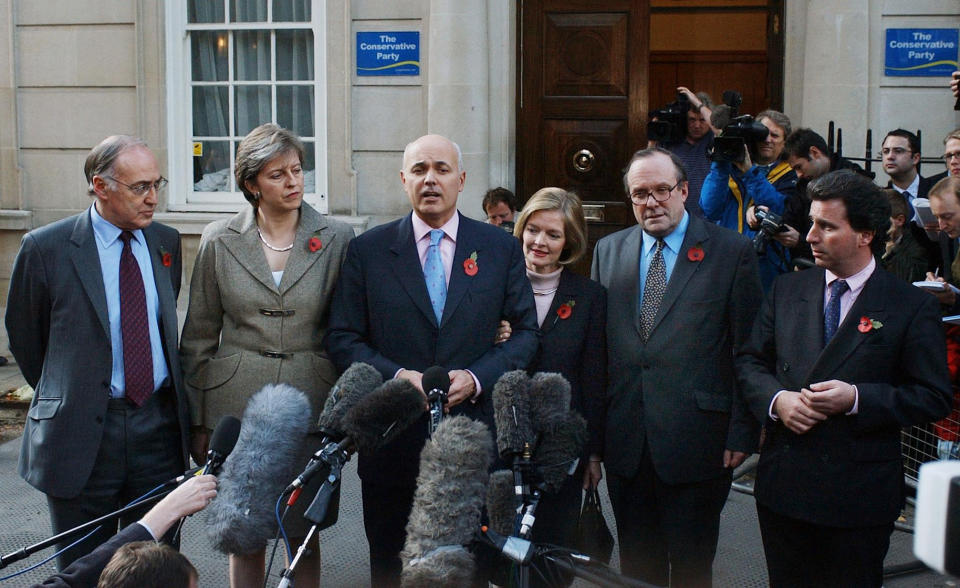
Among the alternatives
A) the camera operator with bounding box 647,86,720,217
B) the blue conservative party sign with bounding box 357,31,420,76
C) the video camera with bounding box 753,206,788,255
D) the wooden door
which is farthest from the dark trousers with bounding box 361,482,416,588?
the blue conservative party sign with bounding box 357,31,420,76

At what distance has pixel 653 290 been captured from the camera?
3.95 metres

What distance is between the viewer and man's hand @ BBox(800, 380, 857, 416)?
10.9 feet

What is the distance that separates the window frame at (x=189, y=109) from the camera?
30.4 feet

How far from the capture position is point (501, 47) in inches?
343

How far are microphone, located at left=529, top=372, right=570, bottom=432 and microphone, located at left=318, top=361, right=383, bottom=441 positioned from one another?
1.53 feet

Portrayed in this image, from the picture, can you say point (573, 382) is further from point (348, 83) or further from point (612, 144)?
point (348, 83)

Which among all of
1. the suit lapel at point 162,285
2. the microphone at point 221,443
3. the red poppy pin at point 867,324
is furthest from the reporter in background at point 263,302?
the red poppy pin at point 867,324

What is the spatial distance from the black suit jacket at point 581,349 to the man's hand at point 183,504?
1472 millimetres

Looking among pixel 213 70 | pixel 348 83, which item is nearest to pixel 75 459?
pixel 348 83

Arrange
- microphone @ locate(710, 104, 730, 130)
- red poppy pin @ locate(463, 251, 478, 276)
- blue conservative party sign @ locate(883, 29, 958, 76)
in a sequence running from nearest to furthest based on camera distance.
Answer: red poppy pin @ locate(463, 251, 478, 276), microphone @ locate(710, 104, 730, 130), blue conservative party sign @ locate(883, 29, 958, 76)

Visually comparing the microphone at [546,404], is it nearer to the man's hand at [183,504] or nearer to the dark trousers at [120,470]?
the man's hand at [183,504]

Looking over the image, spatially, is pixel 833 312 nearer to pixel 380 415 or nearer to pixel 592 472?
pixel 592 472

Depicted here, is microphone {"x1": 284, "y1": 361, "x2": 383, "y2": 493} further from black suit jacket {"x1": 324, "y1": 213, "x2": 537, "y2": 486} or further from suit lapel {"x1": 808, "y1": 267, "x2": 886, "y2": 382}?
suit lapel {"x1": 808, "y1": 267, "x2": 886, "y2": 382}

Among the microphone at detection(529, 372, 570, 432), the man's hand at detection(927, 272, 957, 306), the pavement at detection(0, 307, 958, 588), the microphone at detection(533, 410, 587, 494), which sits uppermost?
the man's hand at detection(927, 272, 957, 306)
